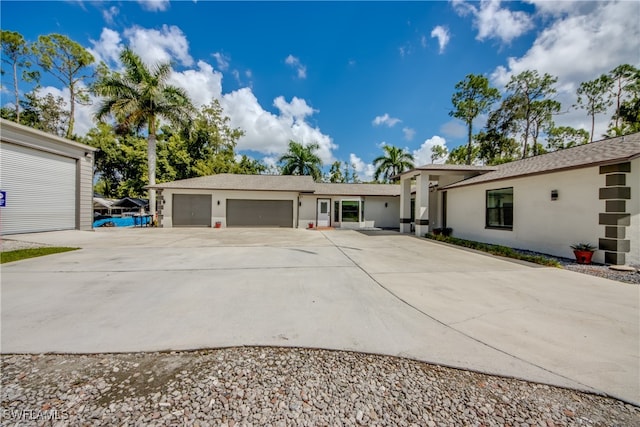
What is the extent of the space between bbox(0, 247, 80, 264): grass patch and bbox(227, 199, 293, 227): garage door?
9.68 m

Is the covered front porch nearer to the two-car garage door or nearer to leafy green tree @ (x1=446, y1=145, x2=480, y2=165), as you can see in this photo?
the two-car garage door

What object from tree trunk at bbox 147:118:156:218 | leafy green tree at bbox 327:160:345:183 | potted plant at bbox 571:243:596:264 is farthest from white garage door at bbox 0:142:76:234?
leafy green tree at bbox 327:160:345:183

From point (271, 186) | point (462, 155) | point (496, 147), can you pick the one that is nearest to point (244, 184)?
point (271, 186)

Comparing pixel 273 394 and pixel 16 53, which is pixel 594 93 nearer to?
pixel 273 394

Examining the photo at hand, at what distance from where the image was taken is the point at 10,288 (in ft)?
13.9

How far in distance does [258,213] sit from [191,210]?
4404 millimetres

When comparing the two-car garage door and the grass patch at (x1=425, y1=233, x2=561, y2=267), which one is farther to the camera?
the two-car garage door

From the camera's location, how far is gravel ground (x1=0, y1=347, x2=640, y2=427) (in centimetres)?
173

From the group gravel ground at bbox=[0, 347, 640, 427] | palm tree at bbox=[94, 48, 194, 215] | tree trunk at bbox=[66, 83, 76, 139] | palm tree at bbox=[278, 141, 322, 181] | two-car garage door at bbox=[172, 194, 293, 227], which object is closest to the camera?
gravel ground at bbox=[0, 347, 640, 427]

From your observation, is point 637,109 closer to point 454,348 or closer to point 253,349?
point 454,348

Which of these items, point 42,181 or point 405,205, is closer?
point 42,181

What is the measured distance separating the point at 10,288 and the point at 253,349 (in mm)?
4887

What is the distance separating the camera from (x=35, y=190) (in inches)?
402

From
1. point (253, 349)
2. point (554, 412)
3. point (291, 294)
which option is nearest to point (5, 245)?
point (291, 294)
